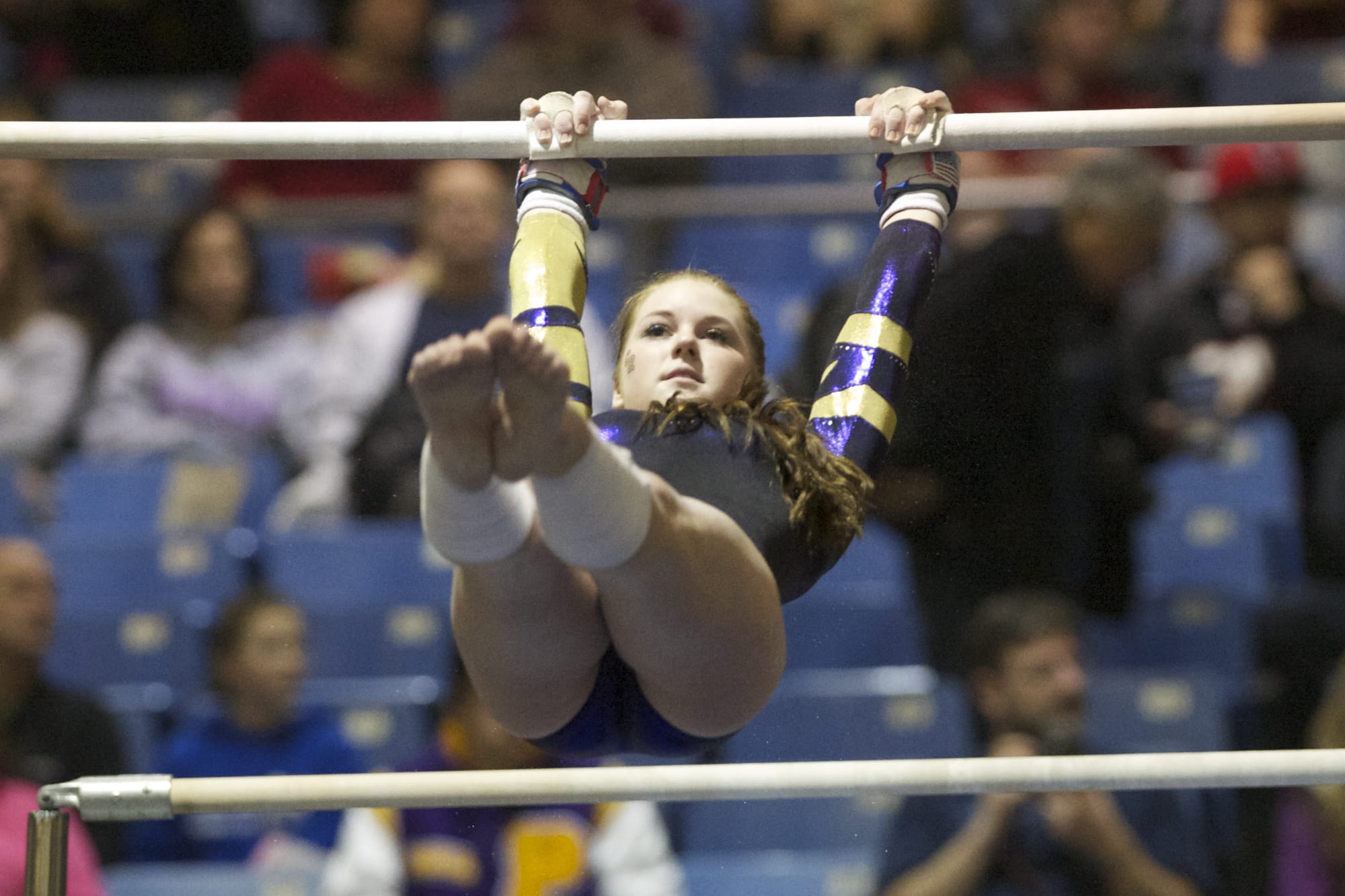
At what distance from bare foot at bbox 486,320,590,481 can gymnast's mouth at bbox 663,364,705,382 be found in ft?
1.75

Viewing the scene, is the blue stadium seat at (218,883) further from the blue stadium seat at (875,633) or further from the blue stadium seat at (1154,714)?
the blue stadium seat at (1154,714)

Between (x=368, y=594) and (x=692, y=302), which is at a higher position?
(x=692, y=302)

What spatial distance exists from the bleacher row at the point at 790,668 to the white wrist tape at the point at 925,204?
0.79 m

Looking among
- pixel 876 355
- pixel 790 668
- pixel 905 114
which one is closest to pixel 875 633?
pixel 790 668

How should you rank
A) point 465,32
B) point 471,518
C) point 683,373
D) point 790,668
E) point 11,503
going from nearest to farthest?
point 471,518
point 683,373
point 790,668
point 11,503
point 465,32

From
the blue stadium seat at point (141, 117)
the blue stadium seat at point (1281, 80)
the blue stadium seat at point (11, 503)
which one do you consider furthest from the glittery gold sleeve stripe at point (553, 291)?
the blue stadium seat at point (1281, 80)

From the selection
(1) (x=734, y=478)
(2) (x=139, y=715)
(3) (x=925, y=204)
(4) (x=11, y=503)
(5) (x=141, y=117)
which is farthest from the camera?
(5) (x=141, y=117)

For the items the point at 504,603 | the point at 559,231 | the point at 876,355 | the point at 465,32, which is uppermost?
the point at 465,32

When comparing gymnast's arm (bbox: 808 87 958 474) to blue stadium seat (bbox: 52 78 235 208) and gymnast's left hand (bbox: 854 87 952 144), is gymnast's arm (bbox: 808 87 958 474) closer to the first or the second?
gymnast's left hand (bbox: 854 87 952 144)

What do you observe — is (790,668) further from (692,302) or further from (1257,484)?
(1257,484)

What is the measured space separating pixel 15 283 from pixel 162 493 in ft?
2.54

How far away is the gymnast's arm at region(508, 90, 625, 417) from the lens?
2215 mm

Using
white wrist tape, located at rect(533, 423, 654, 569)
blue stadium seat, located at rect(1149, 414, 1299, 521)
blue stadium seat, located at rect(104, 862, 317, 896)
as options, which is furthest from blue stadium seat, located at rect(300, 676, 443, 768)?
blue stadium seat, located at rect(1149, 414, 1299, 521)

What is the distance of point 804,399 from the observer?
265 cm
